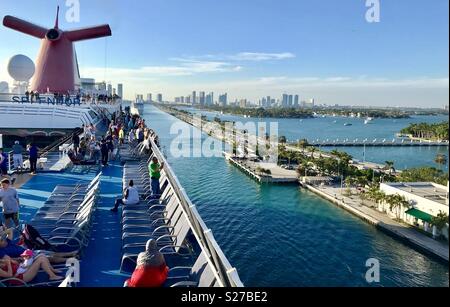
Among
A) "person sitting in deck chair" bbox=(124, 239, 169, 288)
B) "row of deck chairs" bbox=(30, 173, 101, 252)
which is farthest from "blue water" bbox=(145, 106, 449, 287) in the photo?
"person sitting in deck chair" bbox=(124, 239, 169, 288)

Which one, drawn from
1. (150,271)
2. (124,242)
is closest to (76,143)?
(124,242)

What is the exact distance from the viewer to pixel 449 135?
0.95m

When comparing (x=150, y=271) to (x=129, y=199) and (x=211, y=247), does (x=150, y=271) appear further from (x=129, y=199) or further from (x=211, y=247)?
(x=129, y=199)

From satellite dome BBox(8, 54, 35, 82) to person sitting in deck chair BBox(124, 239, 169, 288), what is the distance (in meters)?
20.8

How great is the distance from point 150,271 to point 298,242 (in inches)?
724

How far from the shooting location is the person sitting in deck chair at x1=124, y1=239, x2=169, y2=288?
106 inches

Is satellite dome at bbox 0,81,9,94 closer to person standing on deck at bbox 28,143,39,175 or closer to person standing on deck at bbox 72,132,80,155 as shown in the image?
person standing on deck at bbox 72,132,80,155

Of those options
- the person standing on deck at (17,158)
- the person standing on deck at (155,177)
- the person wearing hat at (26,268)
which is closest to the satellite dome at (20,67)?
the person standing on deck at (17,158)

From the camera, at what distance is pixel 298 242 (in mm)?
20250

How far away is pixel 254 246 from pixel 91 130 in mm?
10116

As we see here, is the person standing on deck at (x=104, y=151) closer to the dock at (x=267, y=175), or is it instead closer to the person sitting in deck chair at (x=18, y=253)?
the person sitting in deck chair at (x=18, y=253)

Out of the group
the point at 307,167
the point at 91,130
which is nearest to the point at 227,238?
the point at 91,130
